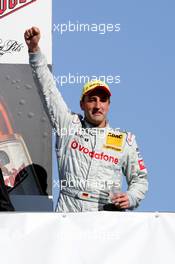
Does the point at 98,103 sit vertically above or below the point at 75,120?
above

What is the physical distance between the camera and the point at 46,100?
5223mm

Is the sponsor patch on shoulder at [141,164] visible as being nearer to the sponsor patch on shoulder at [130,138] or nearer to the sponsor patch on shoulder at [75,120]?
the sponsor patch on shoulder at [130,138]

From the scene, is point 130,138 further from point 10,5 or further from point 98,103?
point 10,5

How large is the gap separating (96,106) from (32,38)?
0.71m

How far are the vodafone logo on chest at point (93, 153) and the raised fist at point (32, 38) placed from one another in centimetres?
71

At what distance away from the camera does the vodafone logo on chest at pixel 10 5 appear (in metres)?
6.04

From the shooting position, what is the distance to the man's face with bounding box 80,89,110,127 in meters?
5.04

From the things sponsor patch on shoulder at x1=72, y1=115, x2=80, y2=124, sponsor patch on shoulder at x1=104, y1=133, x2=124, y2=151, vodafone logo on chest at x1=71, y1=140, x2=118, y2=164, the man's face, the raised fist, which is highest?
the raised fist

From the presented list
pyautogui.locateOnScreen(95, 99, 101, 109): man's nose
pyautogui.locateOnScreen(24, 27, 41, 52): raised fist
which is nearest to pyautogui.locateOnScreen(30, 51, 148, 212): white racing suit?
pyautogui.locateOnScreen(95, 99, 101, 109): man's nose
